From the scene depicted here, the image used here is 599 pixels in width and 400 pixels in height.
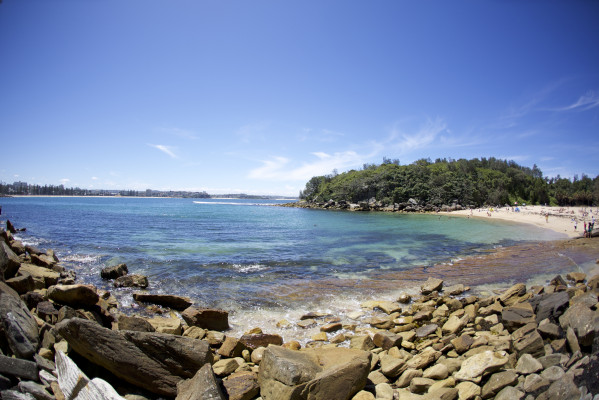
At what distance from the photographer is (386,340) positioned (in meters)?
7.25

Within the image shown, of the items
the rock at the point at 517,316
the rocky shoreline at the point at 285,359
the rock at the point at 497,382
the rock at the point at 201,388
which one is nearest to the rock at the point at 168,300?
the rocky shoreline at the point at 285,359

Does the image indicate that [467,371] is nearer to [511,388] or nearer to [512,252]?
[511,388]

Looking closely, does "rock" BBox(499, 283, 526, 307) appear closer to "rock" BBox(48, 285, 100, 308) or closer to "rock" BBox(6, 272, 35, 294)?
"rock" BBox(48, 285, 100, 308)

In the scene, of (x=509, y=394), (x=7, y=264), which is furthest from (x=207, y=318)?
(x=509, y=394)

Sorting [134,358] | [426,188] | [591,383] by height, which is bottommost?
[134,358]

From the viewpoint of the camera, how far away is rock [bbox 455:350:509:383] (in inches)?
207

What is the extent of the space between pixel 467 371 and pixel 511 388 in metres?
0.85

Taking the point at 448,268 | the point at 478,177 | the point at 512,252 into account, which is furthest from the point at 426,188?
the point at 448,268

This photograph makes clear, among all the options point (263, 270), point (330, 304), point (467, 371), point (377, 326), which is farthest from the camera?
point (263, 270)

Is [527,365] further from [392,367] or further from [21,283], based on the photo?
[21,283]

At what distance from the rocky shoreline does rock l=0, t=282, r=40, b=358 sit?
20 millimetres

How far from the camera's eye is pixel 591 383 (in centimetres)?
398

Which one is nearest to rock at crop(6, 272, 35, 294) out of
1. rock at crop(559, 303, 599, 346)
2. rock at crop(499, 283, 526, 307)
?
rock at crop(559, 303, 599, 346)

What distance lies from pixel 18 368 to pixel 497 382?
8.10 meters
